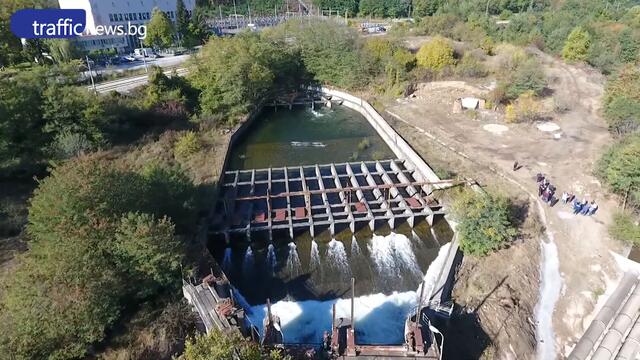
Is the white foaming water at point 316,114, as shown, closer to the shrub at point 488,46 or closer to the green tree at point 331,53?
the green tree at point 331,53

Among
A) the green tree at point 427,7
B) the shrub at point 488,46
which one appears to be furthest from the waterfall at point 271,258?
the green tree at point 427,7

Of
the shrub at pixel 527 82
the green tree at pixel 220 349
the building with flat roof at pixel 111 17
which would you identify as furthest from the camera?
the building with flat roof at pixel 111 17

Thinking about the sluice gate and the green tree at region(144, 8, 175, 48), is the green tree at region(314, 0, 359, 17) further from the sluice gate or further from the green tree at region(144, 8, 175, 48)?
the sluice gate

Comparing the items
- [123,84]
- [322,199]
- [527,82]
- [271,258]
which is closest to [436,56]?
[527,82]

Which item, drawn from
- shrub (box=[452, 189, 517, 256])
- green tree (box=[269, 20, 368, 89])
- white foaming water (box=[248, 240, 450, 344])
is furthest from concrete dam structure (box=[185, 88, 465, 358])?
green tree (box=[269, 20, 368, 89])

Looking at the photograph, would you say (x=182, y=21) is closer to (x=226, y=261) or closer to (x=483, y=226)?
(x=226, y=261)

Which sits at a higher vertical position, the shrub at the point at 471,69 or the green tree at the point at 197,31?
the green tree at the point at 197,31
